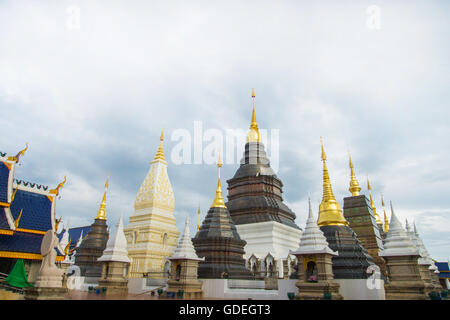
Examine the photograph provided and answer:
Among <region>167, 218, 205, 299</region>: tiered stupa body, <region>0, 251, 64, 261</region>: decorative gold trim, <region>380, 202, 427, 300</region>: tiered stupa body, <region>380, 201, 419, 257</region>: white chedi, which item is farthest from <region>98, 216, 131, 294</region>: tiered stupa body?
<region>380, 201, 419, 257</region>: white chedi

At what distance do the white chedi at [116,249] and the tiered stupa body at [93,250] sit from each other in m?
7.56

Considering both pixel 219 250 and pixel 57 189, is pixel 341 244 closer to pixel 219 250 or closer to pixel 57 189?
pixel 219 250

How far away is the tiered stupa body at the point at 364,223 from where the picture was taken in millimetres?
32594

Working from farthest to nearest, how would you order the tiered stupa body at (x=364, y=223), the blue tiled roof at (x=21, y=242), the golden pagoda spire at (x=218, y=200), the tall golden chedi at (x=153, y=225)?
the tiered stupa body at (x=364, y=223) < the tall golden chedi at (x=153, y=225) < the golden pagoda spire at (x=218, y=200) < the blue tiled roof at (x=21, y=242)

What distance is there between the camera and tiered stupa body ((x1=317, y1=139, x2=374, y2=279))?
17203mm

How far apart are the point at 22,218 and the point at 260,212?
21023 millimetres

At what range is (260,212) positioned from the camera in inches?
1240

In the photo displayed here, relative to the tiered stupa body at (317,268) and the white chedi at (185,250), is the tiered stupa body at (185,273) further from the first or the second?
the tiered stupa body at (317,268)

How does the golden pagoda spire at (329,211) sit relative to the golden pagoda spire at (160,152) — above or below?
below

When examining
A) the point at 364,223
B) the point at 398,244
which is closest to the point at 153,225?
the point at 398,244

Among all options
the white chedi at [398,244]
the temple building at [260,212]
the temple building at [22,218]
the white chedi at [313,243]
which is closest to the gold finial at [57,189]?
the temple building at [22,218]
